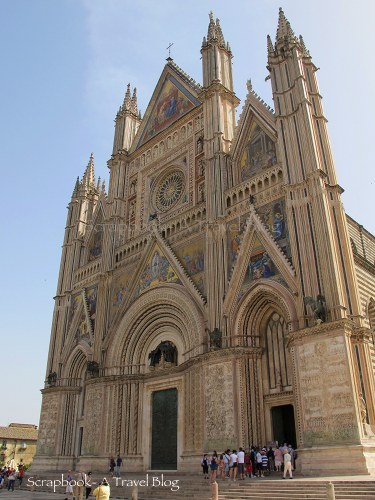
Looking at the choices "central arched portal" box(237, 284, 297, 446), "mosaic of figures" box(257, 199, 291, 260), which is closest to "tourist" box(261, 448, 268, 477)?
"central arched portal" box(237, 284, 297, 446)

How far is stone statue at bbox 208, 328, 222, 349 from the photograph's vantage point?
18933 mm

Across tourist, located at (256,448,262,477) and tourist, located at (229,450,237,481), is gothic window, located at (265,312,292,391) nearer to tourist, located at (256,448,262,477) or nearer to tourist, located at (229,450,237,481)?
tourist, located at (256,448,262,477)

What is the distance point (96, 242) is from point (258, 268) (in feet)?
46.6

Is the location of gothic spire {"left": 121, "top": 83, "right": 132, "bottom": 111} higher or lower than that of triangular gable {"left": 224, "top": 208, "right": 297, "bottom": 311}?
higher

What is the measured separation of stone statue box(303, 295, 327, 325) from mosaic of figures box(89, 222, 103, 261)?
16503mm

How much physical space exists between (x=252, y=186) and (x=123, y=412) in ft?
40.4

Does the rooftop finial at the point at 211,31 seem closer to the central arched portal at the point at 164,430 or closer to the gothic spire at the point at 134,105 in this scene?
the gothic spire at the point at 134,105

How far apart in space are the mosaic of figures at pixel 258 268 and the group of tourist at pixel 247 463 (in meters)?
5.90

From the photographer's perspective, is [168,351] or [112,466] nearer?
[112,466]

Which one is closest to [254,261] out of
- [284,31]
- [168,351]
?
[168,351]

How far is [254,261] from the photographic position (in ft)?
63.4

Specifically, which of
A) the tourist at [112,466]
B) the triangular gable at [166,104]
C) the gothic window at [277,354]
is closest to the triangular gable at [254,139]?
the triangular gable at [166,104]

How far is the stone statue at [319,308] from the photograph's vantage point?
51.3 ft

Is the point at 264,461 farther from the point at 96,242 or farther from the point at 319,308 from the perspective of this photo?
the point at 96,242
